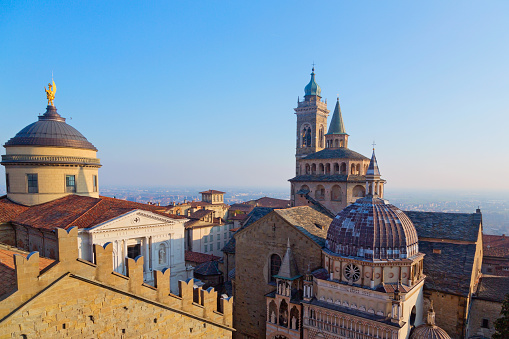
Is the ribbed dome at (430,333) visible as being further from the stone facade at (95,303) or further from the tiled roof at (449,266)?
the stone facade at (95,303)

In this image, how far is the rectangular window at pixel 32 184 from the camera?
29.6 m

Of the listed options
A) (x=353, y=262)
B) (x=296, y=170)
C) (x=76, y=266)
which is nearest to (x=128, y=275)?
(x=76, y=266)

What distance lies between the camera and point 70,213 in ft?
84.7

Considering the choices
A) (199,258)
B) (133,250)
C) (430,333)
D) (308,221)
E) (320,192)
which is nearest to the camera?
(430,333)

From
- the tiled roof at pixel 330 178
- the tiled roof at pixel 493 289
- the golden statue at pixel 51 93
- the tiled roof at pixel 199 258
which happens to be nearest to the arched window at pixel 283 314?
the tiled roof at pixel 493 289

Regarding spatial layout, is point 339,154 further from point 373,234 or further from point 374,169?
point 373,234


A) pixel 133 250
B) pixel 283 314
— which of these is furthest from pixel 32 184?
pixel 283 314

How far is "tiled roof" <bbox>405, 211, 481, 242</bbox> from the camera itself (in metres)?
27.0

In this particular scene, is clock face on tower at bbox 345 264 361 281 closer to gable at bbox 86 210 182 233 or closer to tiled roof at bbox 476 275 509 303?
tiled roof at bbox 476 275 509 303

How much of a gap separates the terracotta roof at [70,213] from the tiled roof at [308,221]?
11550mm

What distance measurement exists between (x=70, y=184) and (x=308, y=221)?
24.6 m

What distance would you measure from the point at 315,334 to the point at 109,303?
53.3ft

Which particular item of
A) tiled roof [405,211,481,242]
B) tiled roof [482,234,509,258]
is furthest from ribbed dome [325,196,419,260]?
tiled roof [482,234,509,258]

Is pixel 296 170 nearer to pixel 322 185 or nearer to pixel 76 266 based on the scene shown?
pixel 322 185
